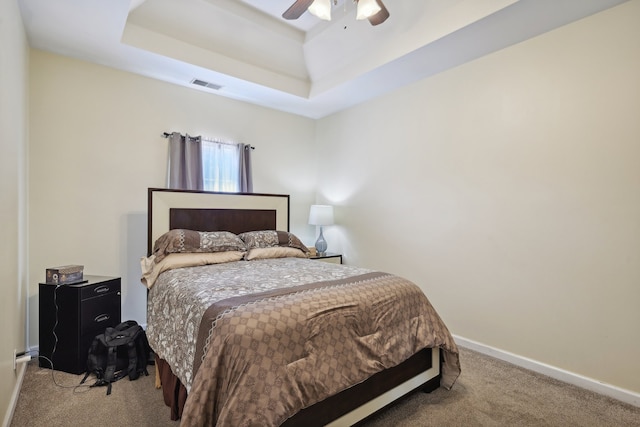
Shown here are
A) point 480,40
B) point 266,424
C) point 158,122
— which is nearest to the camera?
point 266,424

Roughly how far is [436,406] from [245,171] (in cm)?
323

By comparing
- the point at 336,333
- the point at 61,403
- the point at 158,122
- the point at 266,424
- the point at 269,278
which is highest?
the point at 158,122

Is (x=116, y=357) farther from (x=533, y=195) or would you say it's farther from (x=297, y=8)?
(x=533, y=195)

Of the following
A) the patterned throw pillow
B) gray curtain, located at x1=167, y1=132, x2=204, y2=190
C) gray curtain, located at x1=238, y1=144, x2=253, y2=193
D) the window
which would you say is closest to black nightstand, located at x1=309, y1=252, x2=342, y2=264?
the patterned throw pillow

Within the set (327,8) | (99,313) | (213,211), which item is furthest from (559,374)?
(99,313)

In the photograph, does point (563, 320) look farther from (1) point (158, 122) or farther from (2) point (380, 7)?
(1) point (158, 122)

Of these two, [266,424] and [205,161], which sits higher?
[205,161]

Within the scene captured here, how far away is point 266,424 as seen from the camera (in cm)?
134

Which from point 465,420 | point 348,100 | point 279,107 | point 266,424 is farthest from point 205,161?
point 465,420

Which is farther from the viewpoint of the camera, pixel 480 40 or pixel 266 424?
pixel 480 40

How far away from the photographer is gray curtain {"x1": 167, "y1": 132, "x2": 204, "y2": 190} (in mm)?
3562

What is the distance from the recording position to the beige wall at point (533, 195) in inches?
87.0

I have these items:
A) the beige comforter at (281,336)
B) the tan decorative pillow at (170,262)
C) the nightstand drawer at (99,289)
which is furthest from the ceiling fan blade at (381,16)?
the nightstand drawer at (99,289)

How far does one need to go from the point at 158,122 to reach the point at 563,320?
4300mm
